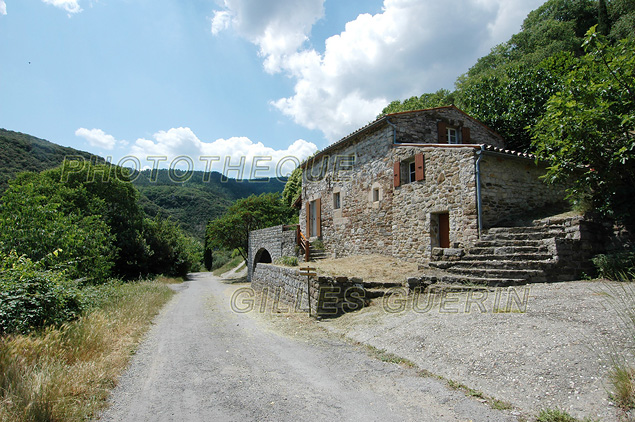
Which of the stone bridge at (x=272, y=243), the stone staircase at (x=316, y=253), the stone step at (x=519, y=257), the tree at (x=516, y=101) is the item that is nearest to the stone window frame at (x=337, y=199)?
the stone staircase at (x=316, y=253)

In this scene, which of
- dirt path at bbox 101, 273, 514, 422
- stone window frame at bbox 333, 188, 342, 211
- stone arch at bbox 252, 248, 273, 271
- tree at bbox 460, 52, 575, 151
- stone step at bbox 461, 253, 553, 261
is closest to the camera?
dirt path at bbox 101, 273, 514, 422

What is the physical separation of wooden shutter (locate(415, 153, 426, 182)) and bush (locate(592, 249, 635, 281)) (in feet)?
17.1

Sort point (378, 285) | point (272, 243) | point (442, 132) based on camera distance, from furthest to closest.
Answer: point (272, 243), point (442, 132), point (378, 285)

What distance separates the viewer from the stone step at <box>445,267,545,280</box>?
25.4 ft

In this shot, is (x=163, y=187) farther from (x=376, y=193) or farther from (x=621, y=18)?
(x=621, y=18)

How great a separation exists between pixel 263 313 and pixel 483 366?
6.78 m

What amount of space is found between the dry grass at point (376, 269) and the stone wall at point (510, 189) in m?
2.67

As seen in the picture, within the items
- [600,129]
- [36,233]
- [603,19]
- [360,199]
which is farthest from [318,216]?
[603,19]

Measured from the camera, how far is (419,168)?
11797 millimetres

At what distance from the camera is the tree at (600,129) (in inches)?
305

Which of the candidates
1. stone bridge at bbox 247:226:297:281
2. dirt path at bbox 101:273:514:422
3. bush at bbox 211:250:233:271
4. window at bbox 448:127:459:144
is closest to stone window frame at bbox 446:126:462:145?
window at bbox 448:127:459:144

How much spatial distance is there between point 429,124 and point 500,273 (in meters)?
7.80

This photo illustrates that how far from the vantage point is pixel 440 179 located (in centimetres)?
1104

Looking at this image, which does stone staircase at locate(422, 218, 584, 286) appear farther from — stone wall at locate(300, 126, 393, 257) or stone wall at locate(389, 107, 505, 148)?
stone wall at locate(389, 107, 505, 148)
